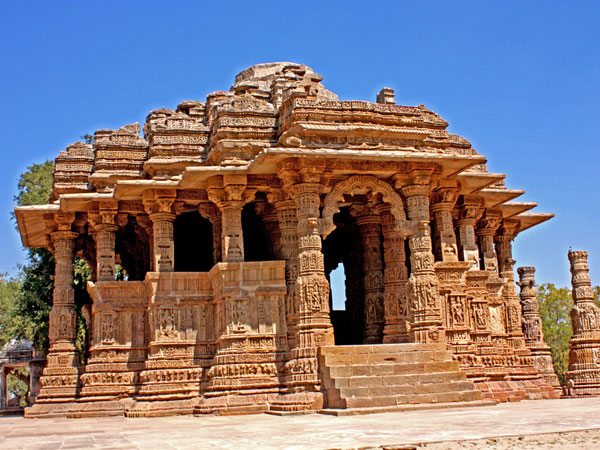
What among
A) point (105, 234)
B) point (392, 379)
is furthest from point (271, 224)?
point (392, 379)

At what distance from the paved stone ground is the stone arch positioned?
4441 millimetres

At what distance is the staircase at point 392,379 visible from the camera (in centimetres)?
1278

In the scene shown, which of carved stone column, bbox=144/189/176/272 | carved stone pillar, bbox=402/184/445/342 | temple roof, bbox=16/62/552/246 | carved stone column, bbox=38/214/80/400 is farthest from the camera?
carved stone column, bbox=38/214/80/400

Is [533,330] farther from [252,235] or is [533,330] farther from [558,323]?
Answer: [558,323]

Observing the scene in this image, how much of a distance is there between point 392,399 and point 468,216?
7046mm

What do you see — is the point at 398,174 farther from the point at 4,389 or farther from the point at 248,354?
the point at 4,389

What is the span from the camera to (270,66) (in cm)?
2155

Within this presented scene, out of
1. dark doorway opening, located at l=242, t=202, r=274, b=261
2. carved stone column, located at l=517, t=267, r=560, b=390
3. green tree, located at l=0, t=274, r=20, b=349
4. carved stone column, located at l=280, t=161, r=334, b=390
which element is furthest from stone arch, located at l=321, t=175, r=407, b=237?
green tree, located at l=0, t=274, r=20, b=349

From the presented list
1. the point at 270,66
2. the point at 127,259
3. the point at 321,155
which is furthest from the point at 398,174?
the point at 127,259

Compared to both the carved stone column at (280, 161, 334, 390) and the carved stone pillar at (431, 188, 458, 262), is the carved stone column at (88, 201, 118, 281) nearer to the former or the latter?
the carved stone column at (280, 161, 334, 390)

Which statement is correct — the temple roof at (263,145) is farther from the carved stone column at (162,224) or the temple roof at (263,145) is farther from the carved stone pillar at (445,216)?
the carved stone pillar at (445,216)

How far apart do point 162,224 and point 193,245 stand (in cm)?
524

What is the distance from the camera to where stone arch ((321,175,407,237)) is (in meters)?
15.4

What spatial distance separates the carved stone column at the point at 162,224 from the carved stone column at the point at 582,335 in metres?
10.1
